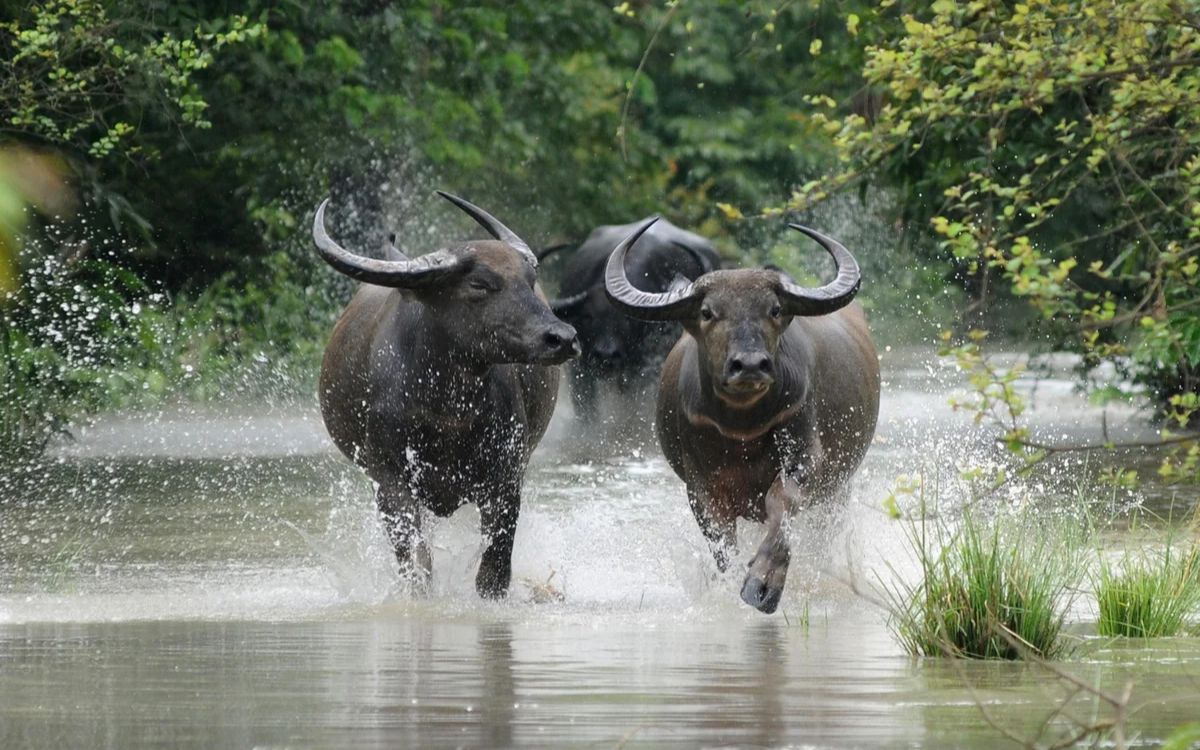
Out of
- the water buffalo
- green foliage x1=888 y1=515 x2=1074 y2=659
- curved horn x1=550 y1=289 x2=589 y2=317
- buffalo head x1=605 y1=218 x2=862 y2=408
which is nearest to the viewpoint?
green foliage x1=888 y1=515 x2=1074 y2=659

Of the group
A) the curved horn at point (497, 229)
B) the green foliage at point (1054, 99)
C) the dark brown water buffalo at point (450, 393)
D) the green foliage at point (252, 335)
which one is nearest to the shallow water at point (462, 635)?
the dark brown water buffalo at point (450, 393)

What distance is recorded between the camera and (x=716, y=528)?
32.6 feet

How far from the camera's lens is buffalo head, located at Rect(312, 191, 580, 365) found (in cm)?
956

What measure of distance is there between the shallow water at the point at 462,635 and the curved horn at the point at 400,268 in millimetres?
1144

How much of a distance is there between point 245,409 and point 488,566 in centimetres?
1003

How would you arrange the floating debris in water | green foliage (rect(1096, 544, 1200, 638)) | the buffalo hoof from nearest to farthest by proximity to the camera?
green foliage (rect(1096, 544, 1200, 638))
the buffalo hoof
the floating debris in water

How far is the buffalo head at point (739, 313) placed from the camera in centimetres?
907

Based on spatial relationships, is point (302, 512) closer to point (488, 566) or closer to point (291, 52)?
point (488, 566)

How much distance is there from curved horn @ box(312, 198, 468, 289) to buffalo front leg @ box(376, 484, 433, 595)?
0.90m

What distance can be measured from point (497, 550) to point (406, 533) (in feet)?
1.31

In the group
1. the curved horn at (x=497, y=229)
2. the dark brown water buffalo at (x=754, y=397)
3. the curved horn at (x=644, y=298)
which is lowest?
the dark brown water buffalo at (x=754, y=397)

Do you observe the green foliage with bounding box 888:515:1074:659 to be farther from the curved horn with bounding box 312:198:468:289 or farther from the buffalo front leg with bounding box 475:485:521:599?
the curved horn with bounding box 312:198:468:289

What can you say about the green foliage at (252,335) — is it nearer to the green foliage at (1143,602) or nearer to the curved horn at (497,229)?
the curved horn at (497,229)

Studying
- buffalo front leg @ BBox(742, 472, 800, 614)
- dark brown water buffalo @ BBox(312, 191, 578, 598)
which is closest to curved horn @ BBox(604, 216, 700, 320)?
dark brown water buffalo @ BBox(312, 191, 578, 598)
